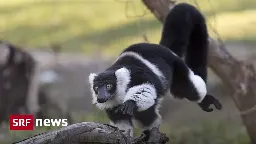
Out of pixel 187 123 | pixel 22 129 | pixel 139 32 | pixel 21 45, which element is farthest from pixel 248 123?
pixel 21 45

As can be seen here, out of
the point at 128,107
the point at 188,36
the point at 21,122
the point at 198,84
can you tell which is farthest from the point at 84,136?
the point at 21,122

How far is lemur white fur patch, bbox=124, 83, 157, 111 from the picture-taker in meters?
2.17

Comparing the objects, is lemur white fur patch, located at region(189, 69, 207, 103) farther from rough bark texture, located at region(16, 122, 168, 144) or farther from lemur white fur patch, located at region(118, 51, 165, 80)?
rough bark texture, located at region(16, 122, 168, 144)

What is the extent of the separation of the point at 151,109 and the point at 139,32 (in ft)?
6.98

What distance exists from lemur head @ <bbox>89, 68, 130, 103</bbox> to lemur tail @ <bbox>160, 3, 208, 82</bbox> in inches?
22.6

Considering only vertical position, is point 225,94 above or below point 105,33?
below

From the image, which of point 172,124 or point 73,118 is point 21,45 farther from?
point 172,124

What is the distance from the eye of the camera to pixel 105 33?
4617 mm

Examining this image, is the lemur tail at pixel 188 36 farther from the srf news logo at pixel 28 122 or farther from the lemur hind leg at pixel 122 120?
the srf news logo at pixel 28 122

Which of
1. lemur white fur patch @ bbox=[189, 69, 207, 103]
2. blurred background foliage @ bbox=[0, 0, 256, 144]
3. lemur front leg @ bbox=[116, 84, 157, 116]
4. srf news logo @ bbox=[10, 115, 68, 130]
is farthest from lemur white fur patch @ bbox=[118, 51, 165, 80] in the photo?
blurred background foliage @ bbox=[0, 0, 256, 144]

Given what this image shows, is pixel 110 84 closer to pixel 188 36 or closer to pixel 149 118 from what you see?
pixel 149 118

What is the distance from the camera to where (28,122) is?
3637 millimetres

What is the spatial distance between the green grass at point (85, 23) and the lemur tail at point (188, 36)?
1627mm

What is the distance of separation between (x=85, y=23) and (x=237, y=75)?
160cm
